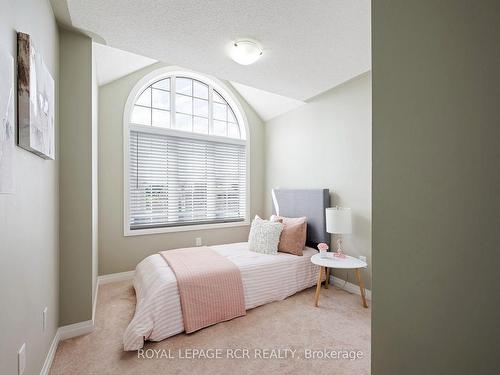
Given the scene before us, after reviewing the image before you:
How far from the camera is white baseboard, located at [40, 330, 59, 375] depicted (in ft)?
5.03

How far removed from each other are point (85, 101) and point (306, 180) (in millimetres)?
2787

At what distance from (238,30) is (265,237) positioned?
2.23 m

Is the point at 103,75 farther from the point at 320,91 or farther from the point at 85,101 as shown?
the point at 320,91

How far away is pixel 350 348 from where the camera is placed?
1844 mm

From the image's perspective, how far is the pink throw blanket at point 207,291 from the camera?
6.72ft

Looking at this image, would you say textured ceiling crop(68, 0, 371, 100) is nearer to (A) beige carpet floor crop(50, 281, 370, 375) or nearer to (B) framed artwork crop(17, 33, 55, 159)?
(B) framed artwork crop(17, 33, 55, 159)

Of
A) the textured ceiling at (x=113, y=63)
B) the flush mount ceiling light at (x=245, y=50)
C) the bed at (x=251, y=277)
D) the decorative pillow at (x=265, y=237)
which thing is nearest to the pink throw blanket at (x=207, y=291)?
the bed at (x=251, y=277)

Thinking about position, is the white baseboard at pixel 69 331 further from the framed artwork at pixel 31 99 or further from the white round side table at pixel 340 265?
the white round side table at pixel 340 265

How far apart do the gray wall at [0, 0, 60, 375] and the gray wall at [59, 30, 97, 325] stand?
0.39ft

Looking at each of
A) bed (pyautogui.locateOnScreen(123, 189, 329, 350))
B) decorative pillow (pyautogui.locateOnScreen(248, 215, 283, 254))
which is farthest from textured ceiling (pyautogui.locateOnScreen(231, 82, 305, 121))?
decorative pillow (pyautogui.locateOnScreen(248, 215, 283, 254))

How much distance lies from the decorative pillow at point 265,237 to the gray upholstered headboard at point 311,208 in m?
0.47

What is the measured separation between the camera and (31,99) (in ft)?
3.84

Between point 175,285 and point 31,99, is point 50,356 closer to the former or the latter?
point 175,285

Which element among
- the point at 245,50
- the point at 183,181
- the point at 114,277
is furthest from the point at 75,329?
the point at 245,50
